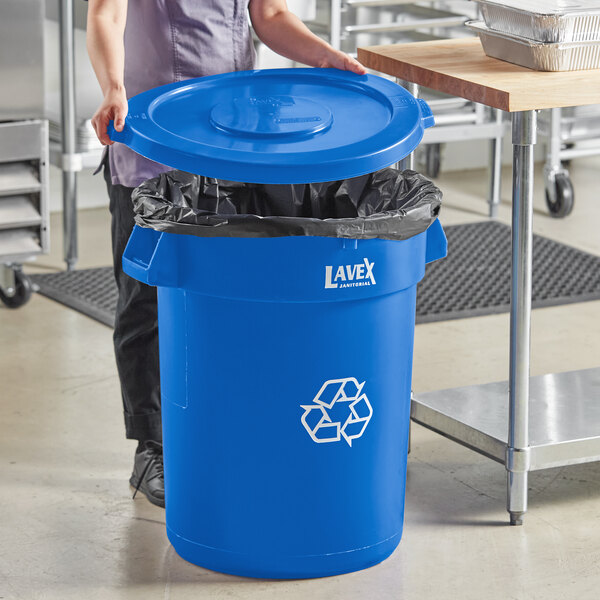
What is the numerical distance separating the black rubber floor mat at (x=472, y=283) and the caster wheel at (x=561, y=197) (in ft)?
0.97

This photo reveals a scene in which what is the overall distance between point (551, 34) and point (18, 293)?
2095mm

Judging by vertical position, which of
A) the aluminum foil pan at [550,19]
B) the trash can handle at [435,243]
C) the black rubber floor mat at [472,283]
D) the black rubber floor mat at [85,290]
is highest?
the aluminum foil pan at [550,19]

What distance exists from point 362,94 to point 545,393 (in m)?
0.90

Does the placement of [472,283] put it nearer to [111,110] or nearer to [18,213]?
[18,213]

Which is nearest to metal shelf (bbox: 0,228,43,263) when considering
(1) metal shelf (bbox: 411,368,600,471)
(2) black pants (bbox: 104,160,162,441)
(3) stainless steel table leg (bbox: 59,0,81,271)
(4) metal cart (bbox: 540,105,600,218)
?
(3) stainless steel table leg (bbox: 59,0,81,271)

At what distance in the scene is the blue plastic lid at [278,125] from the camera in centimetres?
211

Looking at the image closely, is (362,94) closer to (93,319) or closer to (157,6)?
(157,6)

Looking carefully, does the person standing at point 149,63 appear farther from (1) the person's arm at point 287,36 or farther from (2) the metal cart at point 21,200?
(2) the metal cart at point 21,200

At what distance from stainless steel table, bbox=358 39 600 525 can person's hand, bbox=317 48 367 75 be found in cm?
11

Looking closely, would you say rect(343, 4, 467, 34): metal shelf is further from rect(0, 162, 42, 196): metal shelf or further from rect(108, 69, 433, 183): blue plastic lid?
rect(108, 69, 433, 183): blue plastic lid

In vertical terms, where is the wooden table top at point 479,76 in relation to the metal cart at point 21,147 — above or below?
above

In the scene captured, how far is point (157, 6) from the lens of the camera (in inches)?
99.4

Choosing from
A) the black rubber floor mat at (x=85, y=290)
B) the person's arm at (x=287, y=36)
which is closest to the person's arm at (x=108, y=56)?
the person's arm at (x=287, y=36)

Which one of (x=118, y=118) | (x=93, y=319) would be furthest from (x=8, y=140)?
(x=118, y=118)
